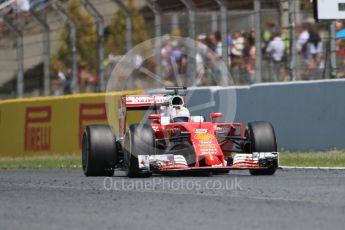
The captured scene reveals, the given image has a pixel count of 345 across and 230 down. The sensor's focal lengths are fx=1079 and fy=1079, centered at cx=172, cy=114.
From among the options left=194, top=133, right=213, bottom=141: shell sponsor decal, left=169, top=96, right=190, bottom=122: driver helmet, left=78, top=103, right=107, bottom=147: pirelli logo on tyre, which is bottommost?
left=194, top=133, right=213, bottom=141: shell sponsor decal

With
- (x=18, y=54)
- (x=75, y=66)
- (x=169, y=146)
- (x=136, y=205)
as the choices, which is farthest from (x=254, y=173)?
(x=18, y=54)

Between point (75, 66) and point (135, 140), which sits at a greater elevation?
point (75, 66)

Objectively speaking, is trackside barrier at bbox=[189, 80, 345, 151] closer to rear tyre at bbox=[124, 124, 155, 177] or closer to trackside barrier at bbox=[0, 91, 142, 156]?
trackside barrier at bbox=[0, 91, 142, 156]

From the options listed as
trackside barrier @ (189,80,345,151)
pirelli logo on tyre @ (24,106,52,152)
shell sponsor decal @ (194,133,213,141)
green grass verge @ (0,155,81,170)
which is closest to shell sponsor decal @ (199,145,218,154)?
shell sponsor decal @ (194,133,213,141)

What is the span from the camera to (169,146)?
1327cm

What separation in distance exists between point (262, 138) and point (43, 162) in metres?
7.43

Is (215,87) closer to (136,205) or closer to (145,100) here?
(145,100)

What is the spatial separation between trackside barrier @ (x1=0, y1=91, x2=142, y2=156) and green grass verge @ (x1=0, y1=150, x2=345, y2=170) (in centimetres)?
33

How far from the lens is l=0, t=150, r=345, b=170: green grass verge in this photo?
1587 cm

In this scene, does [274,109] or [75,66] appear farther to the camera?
[75,66]

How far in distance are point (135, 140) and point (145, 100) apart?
4.89ft

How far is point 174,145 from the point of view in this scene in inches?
518

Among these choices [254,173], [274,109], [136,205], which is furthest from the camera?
[274,109]

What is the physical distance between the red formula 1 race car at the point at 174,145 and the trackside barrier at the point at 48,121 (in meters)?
6.28
